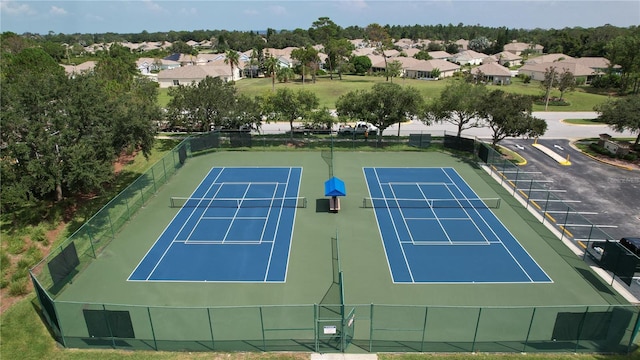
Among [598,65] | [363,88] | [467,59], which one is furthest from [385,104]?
Answer: [467,59]

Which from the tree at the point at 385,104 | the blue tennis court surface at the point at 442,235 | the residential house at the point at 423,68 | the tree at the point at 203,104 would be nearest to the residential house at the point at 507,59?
the residential house at the point at 423,68

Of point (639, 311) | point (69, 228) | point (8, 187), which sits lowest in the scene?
point (69, 228)

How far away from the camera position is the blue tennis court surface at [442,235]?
19391 millimetres

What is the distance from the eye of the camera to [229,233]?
23.2 meters

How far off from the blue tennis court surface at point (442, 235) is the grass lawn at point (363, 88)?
31309mm

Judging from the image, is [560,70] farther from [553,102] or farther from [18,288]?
[18,288]

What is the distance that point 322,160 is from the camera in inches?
1390

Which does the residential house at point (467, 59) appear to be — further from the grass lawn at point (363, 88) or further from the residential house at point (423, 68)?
the grass lawn at point (363, 88)

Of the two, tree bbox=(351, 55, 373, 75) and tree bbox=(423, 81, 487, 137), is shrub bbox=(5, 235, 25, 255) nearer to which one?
tree bbox=(423, 81, 487, 137)

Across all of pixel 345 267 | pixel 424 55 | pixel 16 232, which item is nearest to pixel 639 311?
pixel 345 267

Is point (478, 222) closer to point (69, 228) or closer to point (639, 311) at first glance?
point (639, 311)

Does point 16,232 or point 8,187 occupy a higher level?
point 8,187

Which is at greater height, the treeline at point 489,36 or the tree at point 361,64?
the treeline at point 489,36

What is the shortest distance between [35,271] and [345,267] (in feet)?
44.4
